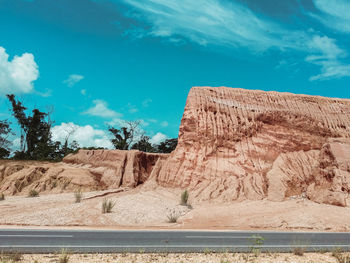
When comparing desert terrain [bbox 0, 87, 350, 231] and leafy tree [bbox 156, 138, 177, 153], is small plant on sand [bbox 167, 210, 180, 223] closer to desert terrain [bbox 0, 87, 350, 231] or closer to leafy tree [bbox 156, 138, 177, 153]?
desert terrain [bbox 0, 87, 350, 231]

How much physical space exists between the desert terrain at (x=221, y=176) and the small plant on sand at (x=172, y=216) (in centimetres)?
11

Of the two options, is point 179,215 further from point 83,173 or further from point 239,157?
point 83,173

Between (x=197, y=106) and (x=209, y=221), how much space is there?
10934 millimetres

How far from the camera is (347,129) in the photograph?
90.3ft

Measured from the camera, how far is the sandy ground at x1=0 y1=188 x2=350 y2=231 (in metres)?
14.7

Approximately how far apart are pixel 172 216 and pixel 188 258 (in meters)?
9.56

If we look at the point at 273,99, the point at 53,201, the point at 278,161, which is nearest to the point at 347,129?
the point at 273,99

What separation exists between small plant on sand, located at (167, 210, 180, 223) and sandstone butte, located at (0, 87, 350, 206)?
323cm

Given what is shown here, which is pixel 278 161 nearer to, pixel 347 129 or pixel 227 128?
pixel 227 128

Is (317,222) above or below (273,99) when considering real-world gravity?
below

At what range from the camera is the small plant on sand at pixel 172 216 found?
15.9 metres

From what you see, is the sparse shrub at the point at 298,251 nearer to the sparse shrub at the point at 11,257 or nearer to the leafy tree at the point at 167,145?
the sparse shrub at the point at 11,257

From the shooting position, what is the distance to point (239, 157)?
76.8 feet

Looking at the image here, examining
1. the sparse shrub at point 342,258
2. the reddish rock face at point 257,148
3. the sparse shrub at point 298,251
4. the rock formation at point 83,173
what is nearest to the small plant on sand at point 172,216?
the reddish rock face at point 257,148
